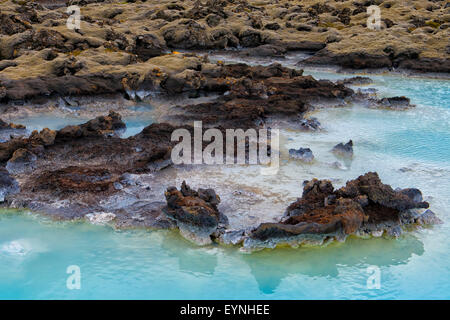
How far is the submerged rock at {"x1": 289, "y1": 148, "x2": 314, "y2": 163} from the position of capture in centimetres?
1752

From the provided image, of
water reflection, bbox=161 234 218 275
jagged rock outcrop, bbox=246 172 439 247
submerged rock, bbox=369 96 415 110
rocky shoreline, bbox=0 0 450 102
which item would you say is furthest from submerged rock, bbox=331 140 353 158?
rocky shoreline, bbox=0 0 450 102

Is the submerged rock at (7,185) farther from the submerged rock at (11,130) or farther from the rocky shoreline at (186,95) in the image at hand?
the submerged rock at (11,130)

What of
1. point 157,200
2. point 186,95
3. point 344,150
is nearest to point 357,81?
point 186,95

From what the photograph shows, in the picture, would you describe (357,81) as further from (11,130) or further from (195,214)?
(195,214)

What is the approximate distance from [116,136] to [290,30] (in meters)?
32.7

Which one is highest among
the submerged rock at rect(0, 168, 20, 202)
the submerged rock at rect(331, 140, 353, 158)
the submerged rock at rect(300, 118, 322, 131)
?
the submerged rock at rect(300, 118, 322, 131)

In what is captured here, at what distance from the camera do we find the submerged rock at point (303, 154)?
17.5m

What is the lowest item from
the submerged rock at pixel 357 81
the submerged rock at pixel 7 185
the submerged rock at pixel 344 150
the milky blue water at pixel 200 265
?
the milky blue water at pixel 200 265

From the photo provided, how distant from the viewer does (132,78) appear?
26.4 m

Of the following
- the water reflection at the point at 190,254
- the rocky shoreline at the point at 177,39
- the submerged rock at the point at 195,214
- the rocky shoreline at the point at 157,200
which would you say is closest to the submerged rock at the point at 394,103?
the rocky shoreline at the point at 177,39

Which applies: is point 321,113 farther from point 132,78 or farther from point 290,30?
point 290,30

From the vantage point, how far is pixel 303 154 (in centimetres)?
1759

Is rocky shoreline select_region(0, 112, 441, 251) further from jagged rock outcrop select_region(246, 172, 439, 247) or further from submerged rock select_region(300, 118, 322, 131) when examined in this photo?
submerged rock select_region(300, 118, 322, 131)

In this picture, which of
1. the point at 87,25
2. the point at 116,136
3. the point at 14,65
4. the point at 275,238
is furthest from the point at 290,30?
the point at 275,238
